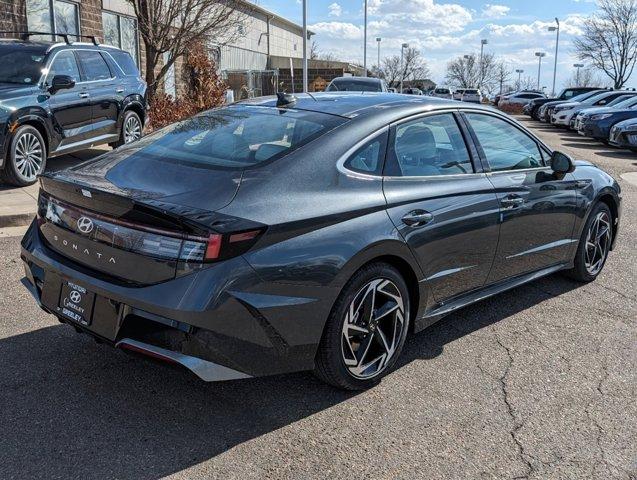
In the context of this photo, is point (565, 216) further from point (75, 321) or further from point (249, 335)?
point (75, 321)

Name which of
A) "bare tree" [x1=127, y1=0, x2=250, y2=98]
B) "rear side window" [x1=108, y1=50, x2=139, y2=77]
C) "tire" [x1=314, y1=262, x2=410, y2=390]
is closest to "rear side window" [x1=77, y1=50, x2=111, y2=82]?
"rear side window" [x1=108, y1=50, x2=139, y2=77]

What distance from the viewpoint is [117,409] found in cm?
326

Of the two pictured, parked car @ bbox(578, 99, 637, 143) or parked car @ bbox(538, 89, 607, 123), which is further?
parked car @ bbox(538, 89, 607, 123)

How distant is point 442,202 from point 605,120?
57.2 feet

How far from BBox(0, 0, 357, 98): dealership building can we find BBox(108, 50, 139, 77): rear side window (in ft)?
14.5

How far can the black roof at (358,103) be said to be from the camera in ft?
12.6

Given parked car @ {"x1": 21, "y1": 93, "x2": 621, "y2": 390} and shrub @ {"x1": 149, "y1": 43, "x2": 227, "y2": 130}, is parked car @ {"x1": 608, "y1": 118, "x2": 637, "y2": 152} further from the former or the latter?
parked car @ {"x1": 21, "y1": 93, "x2": 621, "y2": 390}

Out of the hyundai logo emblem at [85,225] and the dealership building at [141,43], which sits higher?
the dealership building at [141,43]

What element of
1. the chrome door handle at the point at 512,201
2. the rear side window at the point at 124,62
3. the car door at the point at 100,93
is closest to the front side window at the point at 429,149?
the chrome door handle at the point at 512,201

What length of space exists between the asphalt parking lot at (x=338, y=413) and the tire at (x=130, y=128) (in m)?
6.35

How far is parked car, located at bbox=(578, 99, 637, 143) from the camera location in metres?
18.9

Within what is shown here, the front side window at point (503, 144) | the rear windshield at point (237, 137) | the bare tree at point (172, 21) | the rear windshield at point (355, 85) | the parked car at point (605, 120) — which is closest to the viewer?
the rear windshield at point (237, 137)

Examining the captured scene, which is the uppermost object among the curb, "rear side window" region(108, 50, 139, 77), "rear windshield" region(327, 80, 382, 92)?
"rear side window" region(108, 50, 139, 77)

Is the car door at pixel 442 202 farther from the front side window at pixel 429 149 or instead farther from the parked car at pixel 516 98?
the parked car at pixel 516 98
